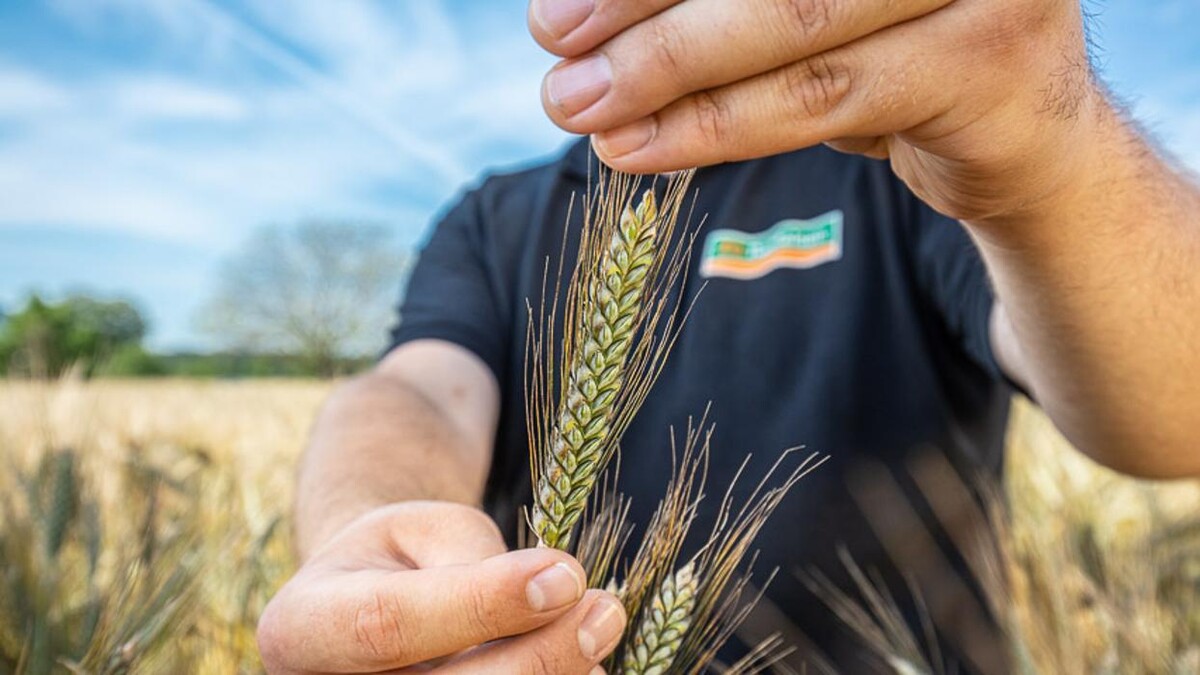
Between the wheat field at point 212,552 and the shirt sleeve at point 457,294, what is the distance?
17.9 inches

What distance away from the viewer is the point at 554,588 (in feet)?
2.05

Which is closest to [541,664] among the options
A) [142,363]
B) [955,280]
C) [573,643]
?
[573,643]

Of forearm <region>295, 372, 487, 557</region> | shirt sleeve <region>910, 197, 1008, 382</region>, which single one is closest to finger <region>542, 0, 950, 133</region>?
forearm <region>295, 372, 487, 557</region>

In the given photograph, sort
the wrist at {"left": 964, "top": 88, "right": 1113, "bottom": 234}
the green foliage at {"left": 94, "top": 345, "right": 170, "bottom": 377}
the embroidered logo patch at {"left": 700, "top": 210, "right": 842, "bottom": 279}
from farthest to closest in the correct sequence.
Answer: the green foliage at {"left": 94, "top": 345, "right": 170, "bottom": 377}
the embroidered logo patch at {"left": 700, "top": 210, "right": 842, "bottom": 279}
the wrist at {"left": 964, "top": 88, "right": 1113, "bottom": 234}

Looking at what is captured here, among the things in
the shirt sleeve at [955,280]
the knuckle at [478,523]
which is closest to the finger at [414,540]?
the knuckle at [478,523]

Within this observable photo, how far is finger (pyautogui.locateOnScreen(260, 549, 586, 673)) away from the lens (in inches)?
24.8

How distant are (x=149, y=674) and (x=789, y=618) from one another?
1110 millimetres

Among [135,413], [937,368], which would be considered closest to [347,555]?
[937,368]

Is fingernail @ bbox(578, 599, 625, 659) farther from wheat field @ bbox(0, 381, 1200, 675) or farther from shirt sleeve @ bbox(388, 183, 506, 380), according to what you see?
shirt sleeve @ bbox(388, 183, 506, 380)

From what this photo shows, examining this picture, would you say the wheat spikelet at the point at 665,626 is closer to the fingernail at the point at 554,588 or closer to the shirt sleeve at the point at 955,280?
the fingernail at the point at 554,588

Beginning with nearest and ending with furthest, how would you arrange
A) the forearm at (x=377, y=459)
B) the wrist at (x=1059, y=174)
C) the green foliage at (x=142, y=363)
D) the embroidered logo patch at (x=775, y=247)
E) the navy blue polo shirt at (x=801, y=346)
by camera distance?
the wrist at (x=1059, y=174) < the forearm at (x=377, y=459) < the navy blue polo shirt at (x=801, y=346) < the embroidered logo patch at (x=775, y=247) < the green foliage at (x=142, y=363)

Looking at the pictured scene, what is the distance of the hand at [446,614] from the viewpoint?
64 centimetres

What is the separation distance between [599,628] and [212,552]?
3.46 feet

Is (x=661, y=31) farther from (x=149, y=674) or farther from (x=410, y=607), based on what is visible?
(x=149, y=674)
